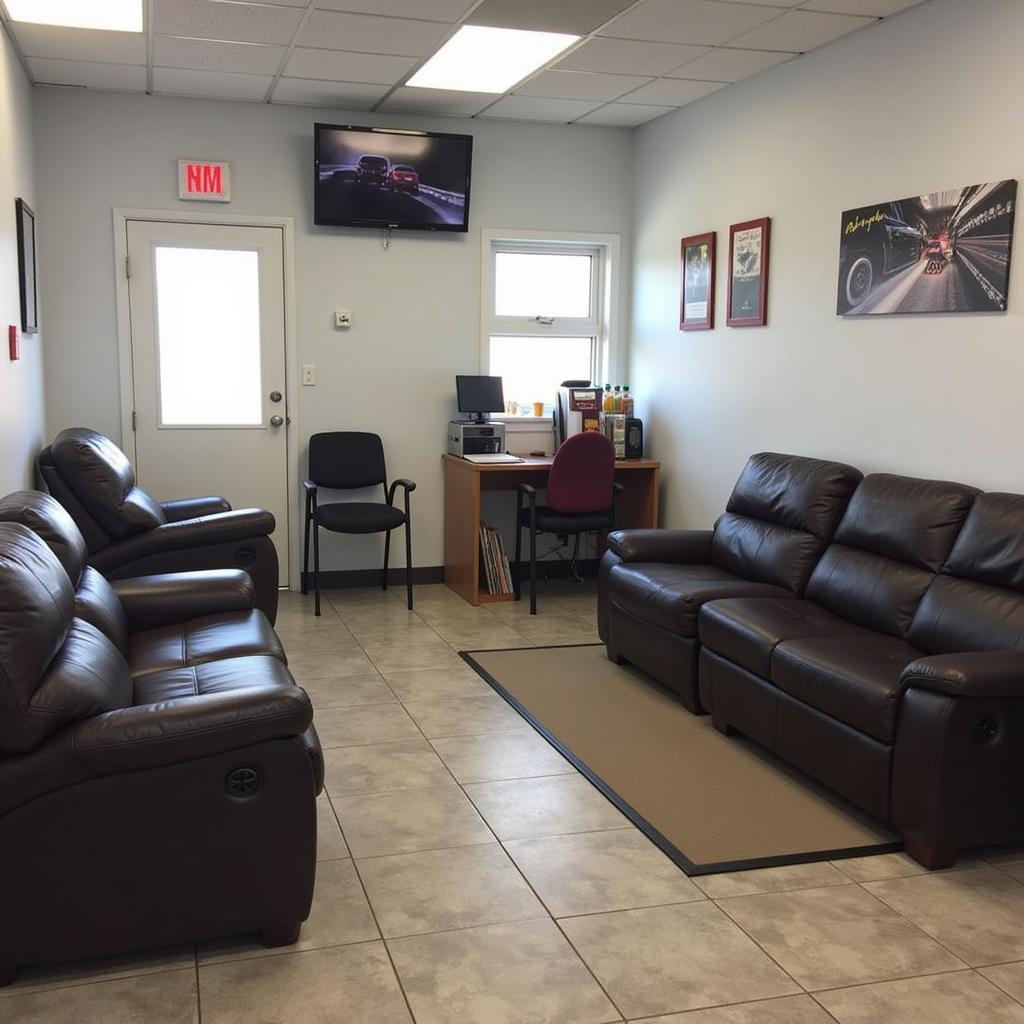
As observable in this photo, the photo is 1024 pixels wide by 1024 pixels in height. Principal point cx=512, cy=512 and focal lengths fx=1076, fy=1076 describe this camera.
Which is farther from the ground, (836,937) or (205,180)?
(205,180)

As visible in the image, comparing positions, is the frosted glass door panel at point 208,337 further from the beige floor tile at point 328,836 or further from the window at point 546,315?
the beige floor tile at point 328,836

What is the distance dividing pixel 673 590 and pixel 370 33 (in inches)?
101

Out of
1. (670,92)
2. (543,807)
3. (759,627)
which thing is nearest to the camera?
(543,807)

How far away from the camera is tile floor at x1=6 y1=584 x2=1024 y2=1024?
7.37 feet

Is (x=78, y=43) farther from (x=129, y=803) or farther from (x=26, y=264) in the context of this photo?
(x=129, y=803)

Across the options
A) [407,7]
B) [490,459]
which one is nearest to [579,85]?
[407,7]

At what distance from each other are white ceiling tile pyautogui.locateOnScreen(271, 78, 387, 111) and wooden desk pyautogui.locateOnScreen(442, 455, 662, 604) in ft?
6.36

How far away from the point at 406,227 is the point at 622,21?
1998mm

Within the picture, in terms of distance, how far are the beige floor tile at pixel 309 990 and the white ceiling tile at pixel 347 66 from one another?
3769mm

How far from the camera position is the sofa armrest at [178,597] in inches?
140

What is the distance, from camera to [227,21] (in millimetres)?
4242

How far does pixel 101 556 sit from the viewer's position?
4.42 meters

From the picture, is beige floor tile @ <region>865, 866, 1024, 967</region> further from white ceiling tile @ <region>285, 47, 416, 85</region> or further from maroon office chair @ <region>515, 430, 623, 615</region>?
white ceiling tile @ <region>285, 47, 416, 85</region>

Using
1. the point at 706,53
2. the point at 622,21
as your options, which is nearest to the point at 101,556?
the point at 622,21
